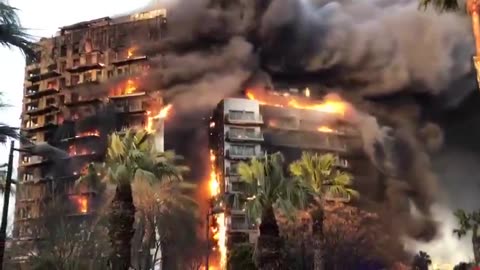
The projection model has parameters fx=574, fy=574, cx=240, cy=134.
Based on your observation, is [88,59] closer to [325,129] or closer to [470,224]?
[325,129]

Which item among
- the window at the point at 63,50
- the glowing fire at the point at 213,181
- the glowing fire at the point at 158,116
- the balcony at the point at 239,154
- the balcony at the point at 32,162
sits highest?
the window at the point at 63,50

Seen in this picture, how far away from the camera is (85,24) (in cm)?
8506

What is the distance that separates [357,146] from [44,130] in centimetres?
4456

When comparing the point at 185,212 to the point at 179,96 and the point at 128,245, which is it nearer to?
the point at 128,245

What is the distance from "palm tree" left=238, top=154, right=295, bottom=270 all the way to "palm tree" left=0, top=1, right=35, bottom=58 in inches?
889

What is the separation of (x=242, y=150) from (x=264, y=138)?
3.48 meters

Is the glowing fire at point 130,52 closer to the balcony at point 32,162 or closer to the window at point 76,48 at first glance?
the window at point 76,48

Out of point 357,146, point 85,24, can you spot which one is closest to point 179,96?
point 85,24

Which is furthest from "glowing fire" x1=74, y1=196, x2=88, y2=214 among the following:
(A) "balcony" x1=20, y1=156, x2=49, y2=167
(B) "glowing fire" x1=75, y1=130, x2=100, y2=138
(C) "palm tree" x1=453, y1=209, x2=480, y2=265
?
(C) "palm tree" x1=453, y1=209, x2=480, y2=265

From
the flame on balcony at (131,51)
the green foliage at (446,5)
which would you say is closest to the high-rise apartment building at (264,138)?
the flame on balcony at (131,51)

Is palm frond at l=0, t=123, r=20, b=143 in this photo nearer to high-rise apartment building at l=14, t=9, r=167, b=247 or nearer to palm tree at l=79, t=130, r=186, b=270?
palm tree at l=79, t=130, r=186, b=270

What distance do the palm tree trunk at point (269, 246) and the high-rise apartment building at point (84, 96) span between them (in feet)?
157

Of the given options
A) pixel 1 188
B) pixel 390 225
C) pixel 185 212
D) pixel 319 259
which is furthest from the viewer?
pixel 390 225

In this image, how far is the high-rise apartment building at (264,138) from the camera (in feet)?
225
